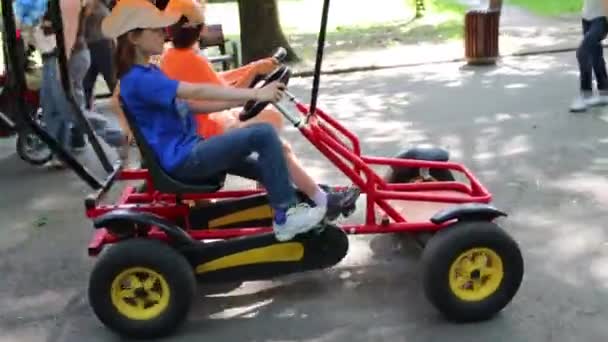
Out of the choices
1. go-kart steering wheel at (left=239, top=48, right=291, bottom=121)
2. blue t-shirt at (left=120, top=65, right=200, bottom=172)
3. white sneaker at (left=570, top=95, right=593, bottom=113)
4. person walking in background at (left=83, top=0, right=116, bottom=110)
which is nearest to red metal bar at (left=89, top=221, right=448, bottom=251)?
blue t-shirt at (left=120, top=65, right=200, bottom=172)

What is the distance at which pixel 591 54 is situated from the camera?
8016 mm

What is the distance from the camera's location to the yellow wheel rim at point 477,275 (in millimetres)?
3951

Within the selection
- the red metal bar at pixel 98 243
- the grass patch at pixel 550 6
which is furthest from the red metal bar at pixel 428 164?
the grass patch at pixel 550 6

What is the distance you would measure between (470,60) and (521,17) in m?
6.42

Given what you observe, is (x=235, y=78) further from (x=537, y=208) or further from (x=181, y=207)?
(x=537, y=208)

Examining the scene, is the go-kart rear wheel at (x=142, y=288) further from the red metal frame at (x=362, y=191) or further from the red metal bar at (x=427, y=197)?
the red metal bar at (x=427, y=197)

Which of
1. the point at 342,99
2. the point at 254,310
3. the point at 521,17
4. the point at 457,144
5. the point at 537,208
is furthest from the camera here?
the point at 521,17

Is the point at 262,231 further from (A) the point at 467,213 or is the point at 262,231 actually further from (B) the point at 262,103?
(A) the point at 467,213

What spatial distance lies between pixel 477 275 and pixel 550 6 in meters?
16.0

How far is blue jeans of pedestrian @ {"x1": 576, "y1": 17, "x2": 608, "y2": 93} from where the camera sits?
26.0ft

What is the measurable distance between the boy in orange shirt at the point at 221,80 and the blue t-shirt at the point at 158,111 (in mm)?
474

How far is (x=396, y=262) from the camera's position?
4711mm

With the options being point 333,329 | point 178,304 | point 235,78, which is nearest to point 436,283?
point 333,329

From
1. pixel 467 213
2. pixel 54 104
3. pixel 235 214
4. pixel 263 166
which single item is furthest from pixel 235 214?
pixel 54 104
